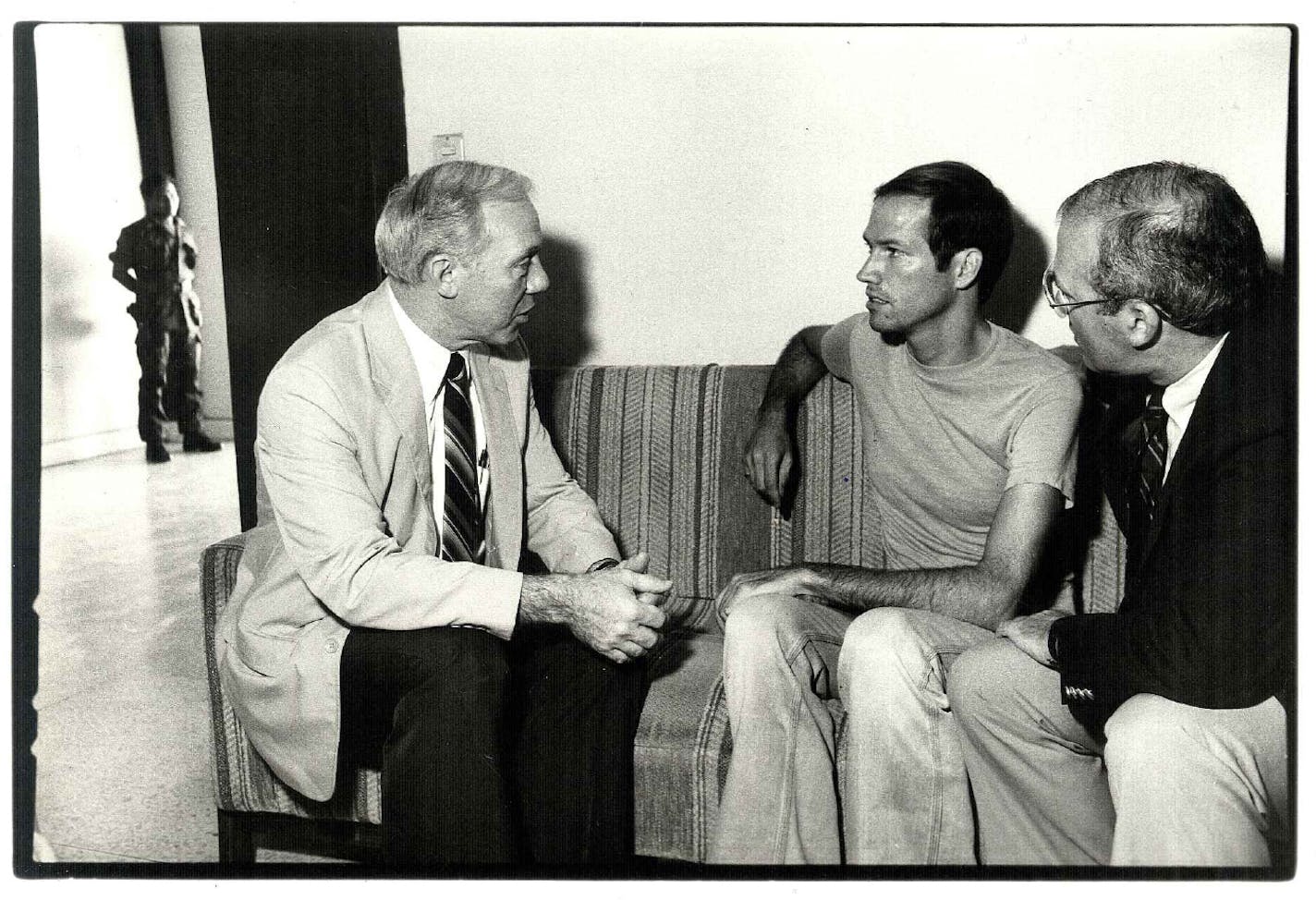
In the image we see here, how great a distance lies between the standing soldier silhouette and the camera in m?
2.01

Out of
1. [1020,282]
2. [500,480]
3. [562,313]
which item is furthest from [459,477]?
[1020,282]

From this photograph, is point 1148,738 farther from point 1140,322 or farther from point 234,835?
point 234,835

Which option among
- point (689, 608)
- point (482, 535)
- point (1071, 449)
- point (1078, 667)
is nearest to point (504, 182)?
point (482, 535)

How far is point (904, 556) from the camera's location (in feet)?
6.59

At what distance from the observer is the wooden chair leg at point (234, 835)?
190cm

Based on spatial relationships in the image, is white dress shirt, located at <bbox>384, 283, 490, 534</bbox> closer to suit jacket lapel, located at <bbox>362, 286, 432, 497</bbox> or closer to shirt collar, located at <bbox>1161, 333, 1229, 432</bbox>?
suit jacket lapel, located at <bbox>362, 286, 432, 497</bbox>

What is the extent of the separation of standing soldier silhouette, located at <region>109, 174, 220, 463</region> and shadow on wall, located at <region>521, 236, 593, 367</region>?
2.22ft

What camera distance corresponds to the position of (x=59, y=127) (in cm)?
172

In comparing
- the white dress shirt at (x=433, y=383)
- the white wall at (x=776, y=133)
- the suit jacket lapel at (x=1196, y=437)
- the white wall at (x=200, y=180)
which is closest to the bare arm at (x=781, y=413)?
the white wall at (x=776, y=133)

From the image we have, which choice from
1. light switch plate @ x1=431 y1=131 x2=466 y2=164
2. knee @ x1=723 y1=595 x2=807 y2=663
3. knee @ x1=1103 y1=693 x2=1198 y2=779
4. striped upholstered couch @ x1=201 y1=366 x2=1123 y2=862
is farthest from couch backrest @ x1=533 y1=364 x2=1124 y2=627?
knee @ x1=1103 y1=693 x2=1198 y2=779

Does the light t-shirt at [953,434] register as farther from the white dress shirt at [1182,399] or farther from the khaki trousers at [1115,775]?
the khaki trousers at [1115,775]

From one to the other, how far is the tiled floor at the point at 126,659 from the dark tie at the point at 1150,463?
159 centimetres

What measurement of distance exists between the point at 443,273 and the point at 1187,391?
114 cm
